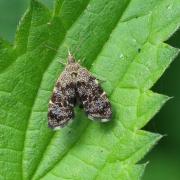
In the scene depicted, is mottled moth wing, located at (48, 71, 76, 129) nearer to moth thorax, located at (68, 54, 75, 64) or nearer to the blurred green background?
moth thorax, located at (68, 54, 75, 64)

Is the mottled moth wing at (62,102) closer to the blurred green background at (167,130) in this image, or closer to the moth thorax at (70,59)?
the moth thorax at (70,59)

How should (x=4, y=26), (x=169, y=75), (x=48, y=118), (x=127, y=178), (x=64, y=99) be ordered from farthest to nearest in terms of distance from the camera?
(x=169, y=75), (x=4, y=26), (x=64, y=99), (x=48, y=118), (x=127, y=178)

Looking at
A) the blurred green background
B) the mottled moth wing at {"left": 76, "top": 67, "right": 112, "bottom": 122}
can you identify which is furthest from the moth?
the blurred green background

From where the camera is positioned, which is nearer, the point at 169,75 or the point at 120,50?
the point at 120,50

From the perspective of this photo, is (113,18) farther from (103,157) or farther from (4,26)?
(4,26)

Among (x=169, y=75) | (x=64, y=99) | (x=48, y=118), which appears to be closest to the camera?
(x=48, y=118)

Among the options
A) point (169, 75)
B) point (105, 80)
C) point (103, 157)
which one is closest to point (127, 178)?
point (103, 157)

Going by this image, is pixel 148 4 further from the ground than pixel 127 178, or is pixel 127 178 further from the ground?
pixel 148 4

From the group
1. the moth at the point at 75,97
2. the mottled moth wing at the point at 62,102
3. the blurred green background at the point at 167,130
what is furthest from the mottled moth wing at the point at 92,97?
the blurred green background at the point at 167,130
